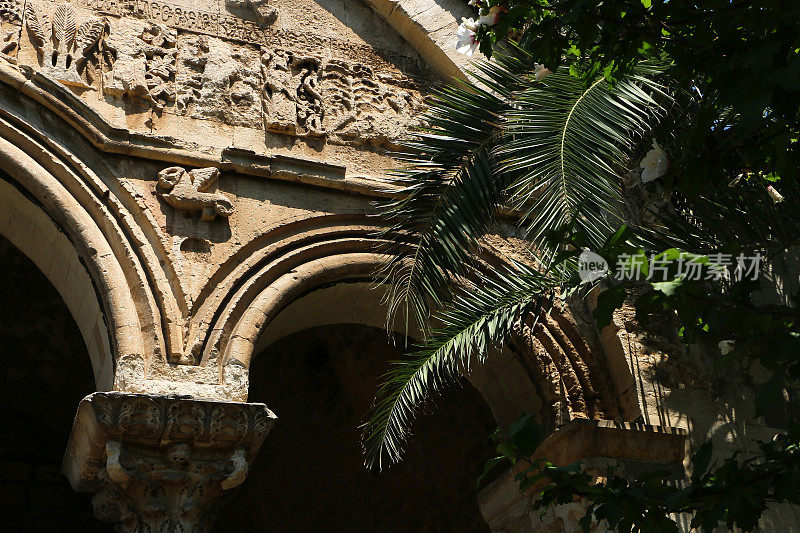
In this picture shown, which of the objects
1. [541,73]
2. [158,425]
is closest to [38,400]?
[158,425]

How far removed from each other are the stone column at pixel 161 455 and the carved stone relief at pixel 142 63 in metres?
1.67

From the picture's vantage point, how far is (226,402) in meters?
4.04

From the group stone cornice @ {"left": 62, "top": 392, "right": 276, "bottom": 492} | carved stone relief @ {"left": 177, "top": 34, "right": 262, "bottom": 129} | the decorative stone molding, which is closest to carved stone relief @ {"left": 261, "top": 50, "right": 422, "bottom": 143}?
carved stone relief @ {"left": 177, "top": 34, "right": 262, "bottom": 129}

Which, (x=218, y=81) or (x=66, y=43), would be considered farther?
(x=218, y=81)

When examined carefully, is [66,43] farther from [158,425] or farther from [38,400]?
[38,400]

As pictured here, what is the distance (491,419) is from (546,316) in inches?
82.1

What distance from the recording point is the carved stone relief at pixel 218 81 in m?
4.93

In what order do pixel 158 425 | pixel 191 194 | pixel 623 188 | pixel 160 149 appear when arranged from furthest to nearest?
pixel 623 188 → pixel 160 149 → pixel 191 194 → pixel 158 425

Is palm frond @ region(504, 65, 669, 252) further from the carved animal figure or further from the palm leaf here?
the carved animal figure

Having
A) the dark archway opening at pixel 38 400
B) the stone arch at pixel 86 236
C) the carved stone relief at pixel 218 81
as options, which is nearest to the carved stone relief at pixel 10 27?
the stone arch at pixel 86 236

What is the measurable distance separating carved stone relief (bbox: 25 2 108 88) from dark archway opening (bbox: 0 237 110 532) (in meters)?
2.73

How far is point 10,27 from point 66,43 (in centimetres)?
27

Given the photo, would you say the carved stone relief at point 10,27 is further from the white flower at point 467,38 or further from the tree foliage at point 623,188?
the white flower at point 467,38

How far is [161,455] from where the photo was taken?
4.00 meters
